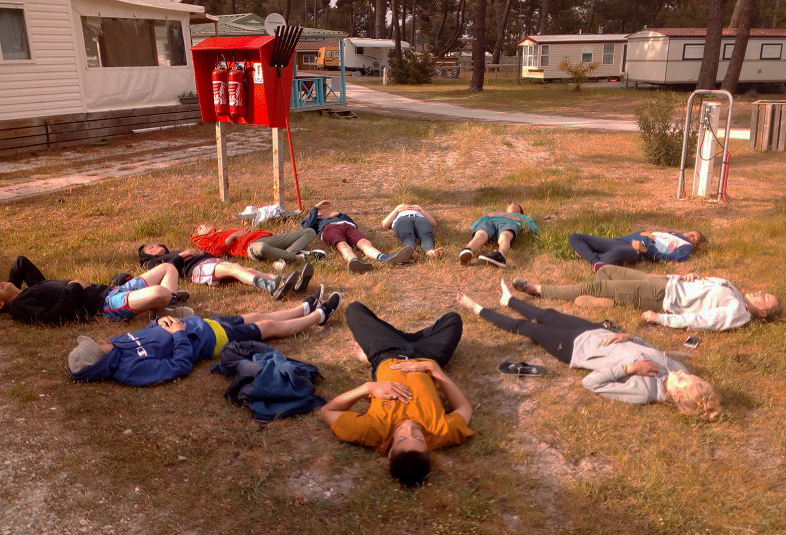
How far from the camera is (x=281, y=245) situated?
6719mm

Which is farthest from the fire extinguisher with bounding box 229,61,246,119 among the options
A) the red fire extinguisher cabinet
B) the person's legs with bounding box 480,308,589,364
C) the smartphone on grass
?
the smartphone on grass

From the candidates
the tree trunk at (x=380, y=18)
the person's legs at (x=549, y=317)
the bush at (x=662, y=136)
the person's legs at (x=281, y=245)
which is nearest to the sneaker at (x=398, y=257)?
the person's legs at (x=281, y=245)

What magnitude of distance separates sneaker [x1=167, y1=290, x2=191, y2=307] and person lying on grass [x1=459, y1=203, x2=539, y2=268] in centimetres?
259

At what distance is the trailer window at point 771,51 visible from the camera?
27453mm

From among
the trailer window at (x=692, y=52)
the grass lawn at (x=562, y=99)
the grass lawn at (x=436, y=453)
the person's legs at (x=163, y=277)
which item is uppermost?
the trailer window at (x=692, y=52)

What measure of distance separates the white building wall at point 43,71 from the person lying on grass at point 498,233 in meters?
10.8

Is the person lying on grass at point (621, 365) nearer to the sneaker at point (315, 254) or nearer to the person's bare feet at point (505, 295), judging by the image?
the person's bare feet at point (505, 295)

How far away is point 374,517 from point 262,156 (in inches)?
423

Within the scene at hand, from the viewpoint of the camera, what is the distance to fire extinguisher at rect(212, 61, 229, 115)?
8.32 metres

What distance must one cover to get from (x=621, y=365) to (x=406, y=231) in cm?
333

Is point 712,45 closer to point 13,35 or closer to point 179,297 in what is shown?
point 13,35

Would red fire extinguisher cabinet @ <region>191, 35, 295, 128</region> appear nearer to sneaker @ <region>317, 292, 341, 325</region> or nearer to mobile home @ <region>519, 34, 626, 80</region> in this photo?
sneaker @ <region>317, 292, 341, 325</region>

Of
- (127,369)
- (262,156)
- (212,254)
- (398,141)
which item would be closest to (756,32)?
(398,141)

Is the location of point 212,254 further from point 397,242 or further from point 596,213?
point 596,213
